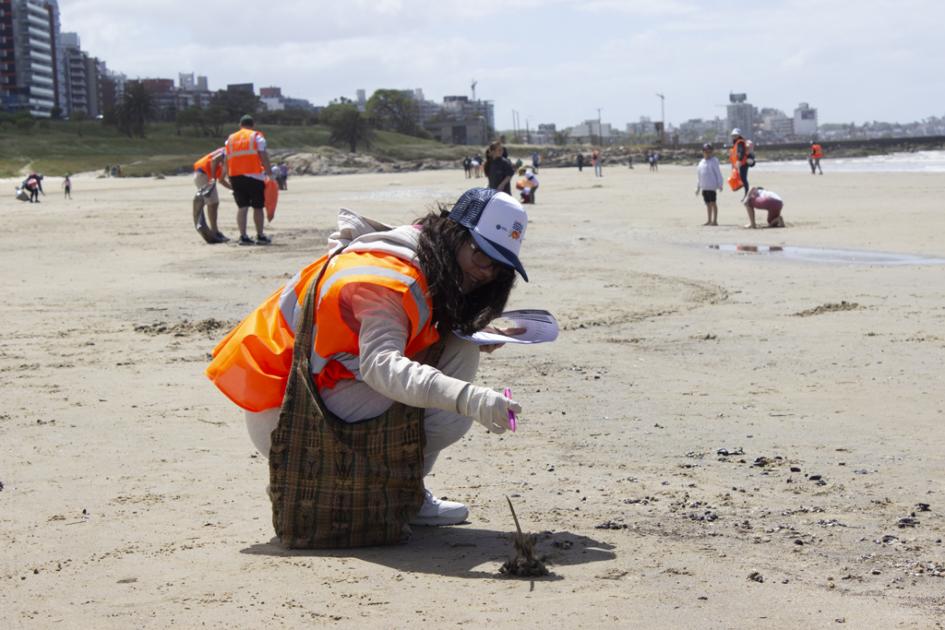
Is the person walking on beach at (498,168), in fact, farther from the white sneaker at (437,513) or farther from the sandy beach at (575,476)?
the white sneaker at (437,513)

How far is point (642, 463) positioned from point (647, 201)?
23.6 m

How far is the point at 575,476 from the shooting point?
17.1ft

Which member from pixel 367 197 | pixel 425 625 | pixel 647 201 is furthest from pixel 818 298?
pixel 367 197

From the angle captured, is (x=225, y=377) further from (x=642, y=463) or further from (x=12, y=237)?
(x=12, y=237)

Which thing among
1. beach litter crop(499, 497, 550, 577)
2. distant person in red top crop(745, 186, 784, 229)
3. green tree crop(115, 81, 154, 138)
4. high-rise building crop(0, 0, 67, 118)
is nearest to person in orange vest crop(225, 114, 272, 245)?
distant person in red top crop(745, 186, 784, 229)

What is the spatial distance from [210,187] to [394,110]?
524ft

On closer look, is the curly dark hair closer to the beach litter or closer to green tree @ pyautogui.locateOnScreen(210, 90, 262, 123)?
the beach litter

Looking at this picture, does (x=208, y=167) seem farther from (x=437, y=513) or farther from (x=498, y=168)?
(x=437, y=513)

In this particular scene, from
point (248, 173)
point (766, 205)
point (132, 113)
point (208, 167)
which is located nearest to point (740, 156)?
point (766, 205)

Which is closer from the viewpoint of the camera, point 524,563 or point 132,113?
point 524,563

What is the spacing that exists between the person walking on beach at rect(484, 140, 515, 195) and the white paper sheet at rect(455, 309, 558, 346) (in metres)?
15.0

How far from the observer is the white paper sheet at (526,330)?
13.8 feet

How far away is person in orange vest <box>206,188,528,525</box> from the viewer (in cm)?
388

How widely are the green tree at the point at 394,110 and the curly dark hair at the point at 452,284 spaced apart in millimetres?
169391
